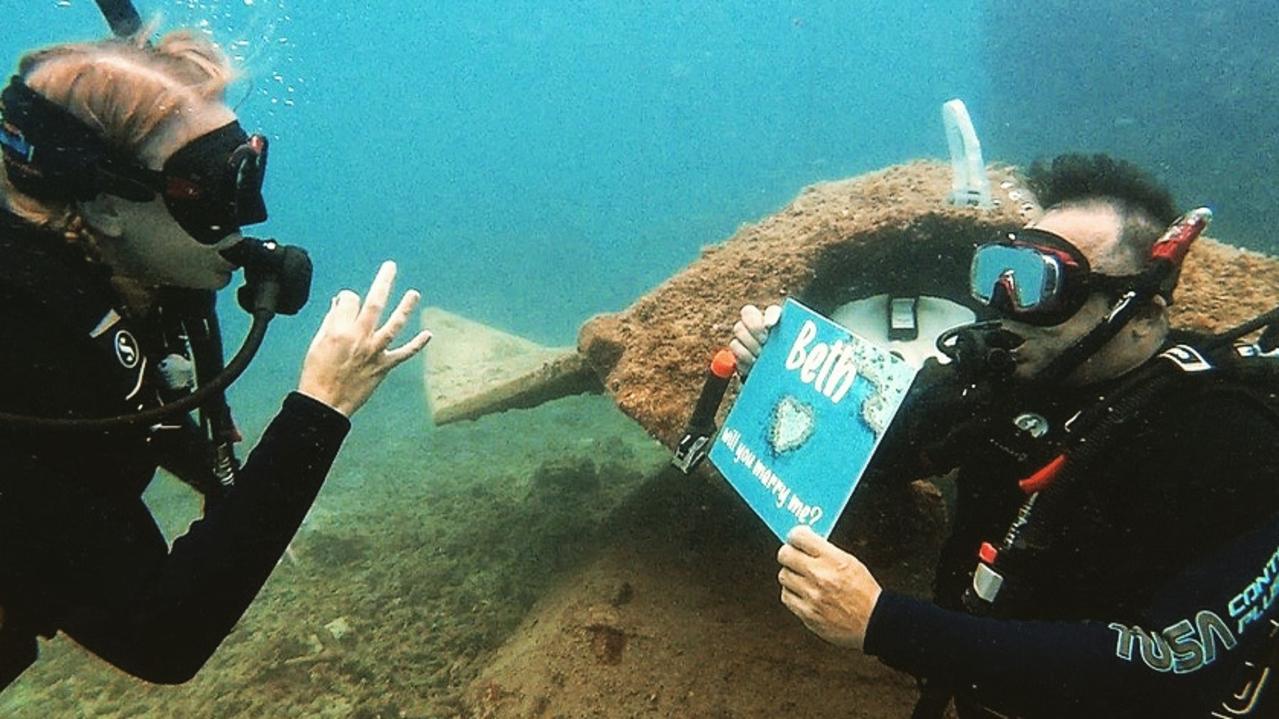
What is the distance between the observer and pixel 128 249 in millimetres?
2361

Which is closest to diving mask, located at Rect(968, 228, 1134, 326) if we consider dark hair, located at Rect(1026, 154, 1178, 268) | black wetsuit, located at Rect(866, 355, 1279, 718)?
dark hair, located at Rect(1026, 154, 1178, 268)

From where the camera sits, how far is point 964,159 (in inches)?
174

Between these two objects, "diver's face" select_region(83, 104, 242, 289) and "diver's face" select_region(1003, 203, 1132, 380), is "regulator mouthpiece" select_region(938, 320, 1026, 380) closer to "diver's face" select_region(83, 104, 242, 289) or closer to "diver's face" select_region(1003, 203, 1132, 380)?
"diver's face" select_region(1003, 203, 1132, 380)

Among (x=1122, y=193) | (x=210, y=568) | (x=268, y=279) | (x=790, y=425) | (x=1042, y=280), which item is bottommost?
(x=210, y=568)

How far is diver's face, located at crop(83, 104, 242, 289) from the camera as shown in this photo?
2.27 m

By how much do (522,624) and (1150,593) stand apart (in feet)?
12.9

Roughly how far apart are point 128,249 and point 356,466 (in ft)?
35.8

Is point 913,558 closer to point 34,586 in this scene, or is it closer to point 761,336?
point 761,336

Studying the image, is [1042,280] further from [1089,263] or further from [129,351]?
[129,351]

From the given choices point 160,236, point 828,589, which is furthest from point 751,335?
point 160,236

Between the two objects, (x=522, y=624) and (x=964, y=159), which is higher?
(x=964, y=159)

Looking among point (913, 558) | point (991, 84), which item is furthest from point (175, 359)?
point (991, 84)

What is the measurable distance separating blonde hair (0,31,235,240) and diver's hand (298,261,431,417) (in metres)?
0.78

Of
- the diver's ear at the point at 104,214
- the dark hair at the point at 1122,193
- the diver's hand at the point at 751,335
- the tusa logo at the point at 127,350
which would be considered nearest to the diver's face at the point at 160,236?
the diver's ear at the point at 104,214
